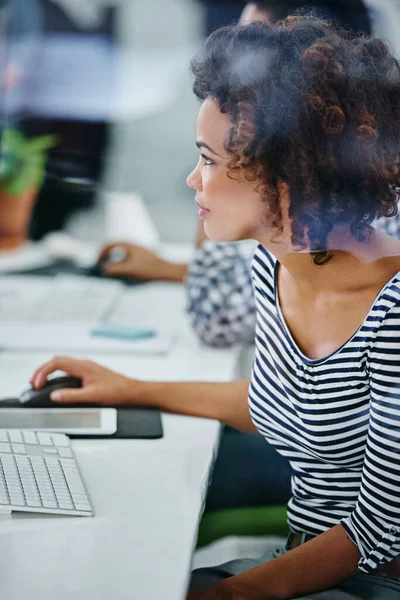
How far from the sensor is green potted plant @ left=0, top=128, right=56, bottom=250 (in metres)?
1.95

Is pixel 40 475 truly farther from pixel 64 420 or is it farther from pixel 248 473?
pixel 248 473

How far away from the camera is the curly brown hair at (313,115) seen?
2.51ft

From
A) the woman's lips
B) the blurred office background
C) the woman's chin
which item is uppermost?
the blurred office background

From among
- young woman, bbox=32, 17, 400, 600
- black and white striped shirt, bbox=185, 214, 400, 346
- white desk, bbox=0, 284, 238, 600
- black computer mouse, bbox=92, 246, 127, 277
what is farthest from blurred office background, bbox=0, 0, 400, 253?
young woman, bbox=32, 17, 400, 600

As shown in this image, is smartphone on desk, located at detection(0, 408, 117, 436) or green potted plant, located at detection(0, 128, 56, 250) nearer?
smartphone on desk, located at detection(0, 408, 117, 436)

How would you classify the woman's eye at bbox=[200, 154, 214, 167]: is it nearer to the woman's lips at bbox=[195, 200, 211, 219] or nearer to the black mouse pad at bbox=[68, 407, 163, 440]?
the woman's lips at bbox=[195, 200, 211, 219]

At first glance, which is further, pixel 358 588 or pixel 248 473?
pixel 248 473

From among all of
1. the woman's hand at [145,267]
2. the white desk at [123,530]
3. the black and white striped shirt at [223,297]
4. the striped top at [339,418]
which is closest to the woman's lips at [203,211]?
the striped top at [339,418]

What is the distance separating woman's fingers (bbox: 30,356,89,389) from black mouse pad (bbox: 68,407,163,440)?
0.08 m

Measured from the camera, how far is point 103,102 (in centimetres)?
233

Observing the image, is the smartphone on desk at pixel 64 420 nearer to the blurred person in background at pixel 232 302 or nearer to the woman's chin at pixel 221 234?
the blurred person in background at pixel 232 302

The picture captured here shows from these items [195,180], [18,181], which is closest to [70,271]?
[18,181]

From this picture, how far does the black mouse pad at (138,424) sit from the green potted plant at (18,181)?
100 centimetres

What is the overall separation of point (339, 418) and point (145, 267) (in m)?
1.01
